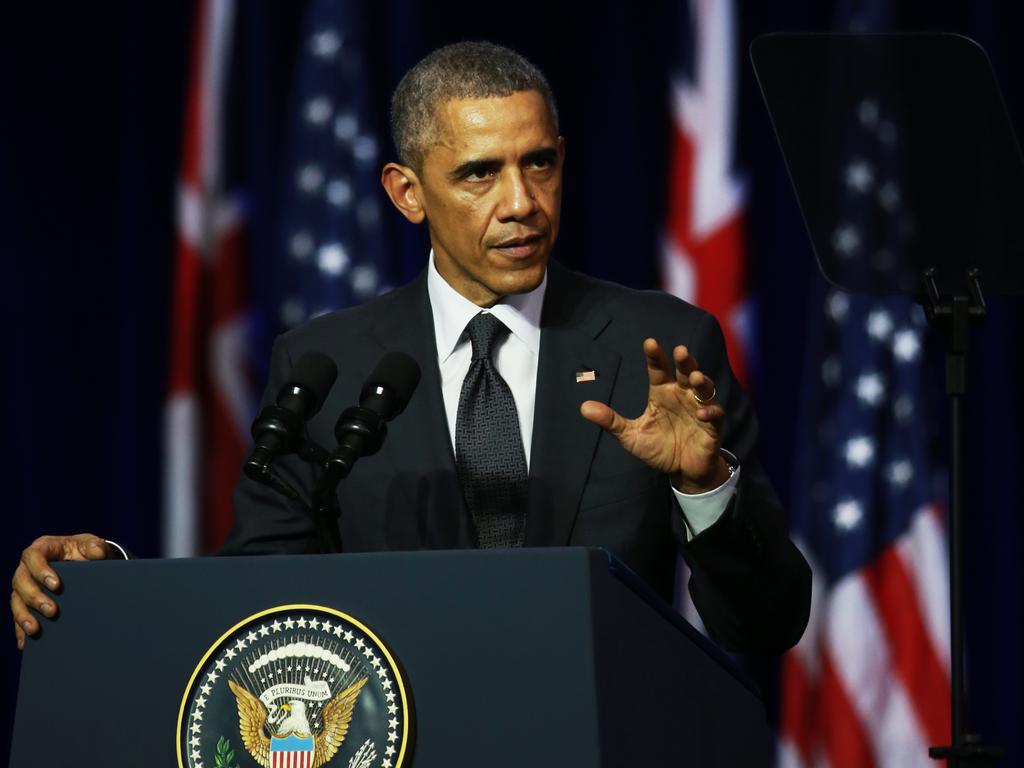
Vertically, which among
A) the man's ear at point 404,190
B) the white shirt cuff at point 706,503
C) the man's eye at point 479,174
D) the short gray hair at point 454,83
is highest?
the short gray hair at point 454,83

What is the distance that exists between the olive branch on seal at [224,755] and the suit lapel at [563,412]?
27.7 inches

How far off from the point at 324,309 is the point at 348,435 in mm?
1913

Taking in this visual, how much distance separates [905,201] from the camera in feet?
7.36

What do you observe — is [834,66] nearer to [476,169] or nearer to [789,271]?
[476,169]

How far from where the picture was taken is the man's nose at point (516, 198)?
2.05 metres

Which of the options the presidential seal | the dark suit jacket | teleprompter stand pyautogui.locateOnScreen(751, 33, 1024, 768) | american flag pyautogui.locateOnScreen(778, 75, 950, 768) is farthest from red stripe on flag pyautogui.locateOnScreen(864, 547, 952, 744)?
the presidential seal

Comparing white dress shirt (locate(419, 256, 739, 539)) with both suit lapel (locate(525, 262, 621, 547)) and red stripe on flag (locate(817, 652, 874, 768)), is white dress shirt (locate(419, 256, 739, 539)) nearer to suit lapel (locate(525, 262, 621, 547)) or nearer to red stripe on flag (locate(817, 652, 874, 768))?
suit lapel (locate(525, 262, 621, 547))

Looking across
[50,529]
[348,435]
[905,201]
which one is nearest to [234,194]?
[50,529]

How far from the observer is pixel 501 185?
2.07 m

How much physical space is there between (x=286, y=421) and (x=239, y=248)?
205 centimetres

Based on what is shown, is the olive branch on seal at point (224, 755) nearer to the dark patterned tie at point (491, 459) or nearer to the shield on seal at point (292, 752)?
the shield on seal at point (292, 752)

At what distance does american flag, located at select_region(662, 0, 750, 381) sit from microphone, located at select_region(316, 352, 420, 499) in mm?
1787

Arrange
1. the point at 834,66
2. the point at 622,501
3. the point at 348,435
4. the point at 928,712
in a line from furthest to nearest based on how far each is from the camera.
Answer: the point at 928,712 < the point at 834,66 < the point at 622,501 < the point at 348,435

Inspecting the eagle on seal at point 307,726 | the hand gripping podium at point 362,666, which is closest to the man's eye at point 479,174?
the hand gripping podium at point 362,666
